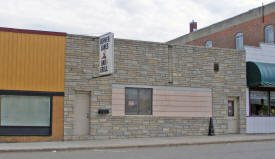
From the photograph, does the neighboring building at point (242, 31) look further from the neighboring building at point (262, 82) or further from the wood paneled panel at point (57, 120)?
the wood paneled panel at point (57, 120)

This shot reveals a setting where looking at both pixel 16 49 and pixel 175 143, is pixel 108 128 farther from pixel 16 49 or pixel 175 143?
pixel 16 49

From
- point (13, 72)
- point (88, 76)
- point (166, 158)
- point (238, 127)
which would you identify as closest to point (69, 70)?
point (88, 76)

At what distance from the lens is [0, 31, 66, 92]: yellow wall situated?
59.4 ft

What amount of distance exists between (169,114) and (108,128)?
3.41 meters

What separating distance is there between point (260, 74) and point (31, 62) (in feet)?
39.8

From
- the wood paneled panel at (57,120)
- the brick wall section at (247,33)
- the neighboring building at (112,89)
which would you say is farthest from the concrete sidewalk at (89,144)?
the brick wall section at (247,33)

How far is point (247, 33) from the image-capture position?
3259 centimetres

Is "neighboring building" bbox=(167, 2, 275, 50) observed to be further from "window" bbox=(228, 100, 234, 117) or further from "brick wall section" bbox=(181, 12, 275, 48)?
"window" bbox=(228, 100, 234, 117)

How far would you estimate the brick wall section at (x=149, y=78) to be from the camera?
63.5 feet

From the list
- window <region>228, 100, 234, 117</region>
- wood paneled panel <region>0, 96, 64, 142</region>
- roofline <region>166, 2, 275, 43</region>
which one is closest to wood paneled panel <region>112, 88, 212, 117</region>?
window <region>228, 100, 234, 117</region>

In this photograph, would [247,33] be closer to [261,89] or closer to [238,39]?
[238,39]

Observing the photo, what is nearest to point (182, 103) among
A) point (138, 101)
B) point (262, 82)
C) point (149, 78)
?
point (149, 78)

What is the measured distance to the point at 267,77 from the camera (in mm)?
22641

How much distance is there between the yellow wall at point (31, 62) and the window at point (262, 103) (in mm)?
11306
